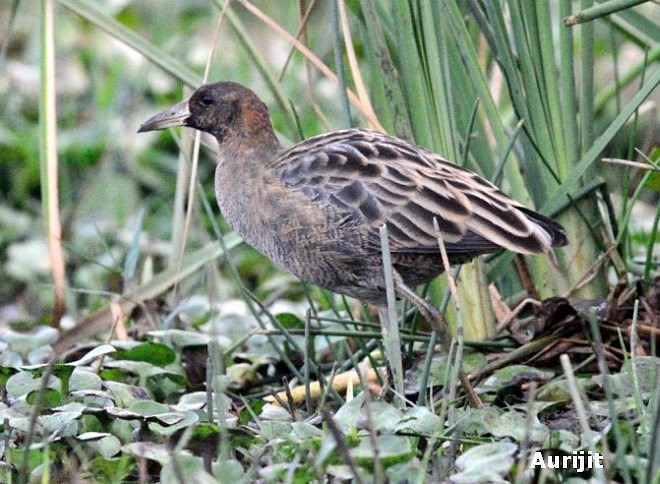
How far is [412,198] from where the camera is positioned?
336 cm

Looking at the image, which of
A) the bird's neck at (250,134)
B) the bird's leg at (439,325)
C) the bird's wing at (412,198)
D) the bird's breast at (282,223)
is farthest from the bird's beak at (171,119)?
the bird's leg at (439,325)

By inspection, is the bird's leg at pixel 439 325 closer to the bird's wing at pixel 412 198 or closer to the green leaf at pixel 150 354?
the bird's wing at pixel 412 198

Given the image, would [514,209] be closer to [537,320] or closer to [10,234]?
[537,320]

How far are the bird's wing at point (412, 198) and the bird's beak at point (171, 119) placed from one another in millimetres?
544

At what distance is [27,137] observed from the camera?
252 inches

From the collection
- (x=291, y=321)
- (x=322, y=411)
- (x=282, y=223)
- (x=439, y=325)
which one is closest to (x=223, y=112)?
(x=282, y=223)

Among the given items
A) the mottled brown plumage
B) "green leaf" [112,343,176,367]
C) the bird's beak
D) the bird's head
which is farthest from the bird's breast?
"green leaf" [112,343,176,367]

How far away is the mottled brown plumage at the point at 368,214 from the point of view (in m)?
3.27

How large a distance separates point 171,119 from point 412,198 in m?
0.96

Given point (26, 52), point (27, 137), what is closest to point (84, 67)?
point (26, 52)

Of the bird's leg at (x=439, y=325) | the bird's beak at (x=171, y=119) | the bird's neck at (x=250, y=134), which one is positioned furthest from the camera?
the bird's beak at (x=171, y=119)

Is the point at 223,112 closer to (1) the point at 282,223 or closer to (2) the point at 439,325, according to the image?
(1) the point at 282,223

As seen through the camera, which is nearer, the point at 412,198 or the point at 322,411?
the point at 322,411

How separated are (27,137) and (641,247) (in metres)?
3.27
